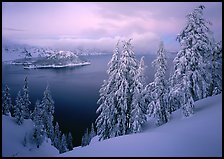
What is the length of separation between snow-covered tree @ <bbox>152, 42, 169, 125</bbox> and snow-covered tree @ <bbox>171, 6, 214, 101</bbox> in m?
3.24

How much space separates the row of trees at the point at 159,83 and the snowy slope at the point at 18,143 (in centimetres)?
1777

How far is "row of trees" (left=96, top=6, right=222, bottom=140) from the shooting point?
17359mm

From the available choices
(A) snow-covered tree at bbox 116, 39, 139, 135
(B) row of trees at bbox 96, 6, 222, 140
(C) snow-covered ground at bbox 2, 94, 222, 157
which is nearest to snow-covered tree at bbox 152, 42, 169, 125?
(B) row of trees at bbox 96, 6, 222, 140

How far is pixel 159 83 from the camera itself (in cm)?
2120

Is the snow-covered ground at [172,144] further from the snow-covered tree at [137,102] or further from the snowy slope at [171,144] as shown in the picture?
the snow-covered tree at [137,102]

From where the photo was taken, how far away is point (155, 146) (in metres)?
10.8

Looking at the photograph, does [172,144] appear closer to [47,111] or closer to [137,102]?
[137,102]

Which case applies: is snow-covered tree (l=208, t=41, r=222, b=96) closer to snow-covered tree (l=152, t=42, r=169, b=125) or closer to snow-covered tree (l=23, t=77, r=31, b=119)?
snow-covered tree (l=152, t=42, r=169, b=125)

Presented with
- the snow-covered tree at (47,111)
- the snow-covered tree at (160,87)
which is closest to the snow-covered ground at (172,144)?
the snow-covered tree at (160,87)

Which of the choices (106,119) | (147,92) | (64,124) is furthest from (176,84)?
(64,124)

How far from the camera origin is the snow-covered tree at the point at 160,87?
21.2 meters

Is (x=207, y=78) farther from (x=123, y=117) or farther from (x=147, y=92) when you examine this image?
(x=123, y=117)

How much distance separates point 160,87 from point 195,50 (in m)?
5.46

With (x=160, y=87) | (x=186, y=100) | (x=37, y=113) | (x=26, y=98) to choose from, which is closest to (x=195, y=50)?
(x=186, y=100)
